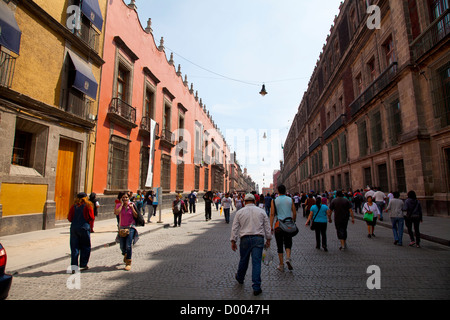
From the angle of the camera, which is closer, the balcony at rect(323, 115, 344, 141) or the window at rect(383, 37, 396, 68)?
the window at rect(383, 37, 396, 68)

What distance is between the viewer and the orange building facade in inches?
543

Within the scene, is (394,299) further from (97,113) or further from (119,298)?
(97,113)

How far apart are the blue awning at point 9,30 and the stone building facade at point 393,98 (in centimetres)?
1646

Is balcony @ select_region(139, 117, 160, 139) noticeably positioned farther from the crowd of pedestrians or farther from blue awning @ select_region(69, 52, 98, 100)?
the crowd of pedestrians

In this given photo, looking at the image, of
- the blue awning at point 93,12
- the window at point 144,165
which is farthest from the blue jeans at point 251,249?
the window at point 144,165

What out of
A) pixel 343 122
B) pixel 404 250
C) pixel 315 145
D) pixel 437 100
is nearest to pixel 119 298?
pixel 404 250

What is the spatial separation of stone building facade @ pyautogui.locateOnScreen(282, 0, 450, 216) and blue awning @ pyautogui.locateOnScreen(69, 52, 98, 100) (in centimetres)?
1575

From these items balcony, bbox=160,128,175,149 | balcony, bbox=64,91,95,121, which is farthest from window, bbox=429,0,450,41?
balcony, bbox=160,128,175,149

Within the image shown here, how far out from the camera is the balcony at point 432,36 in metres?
11.2

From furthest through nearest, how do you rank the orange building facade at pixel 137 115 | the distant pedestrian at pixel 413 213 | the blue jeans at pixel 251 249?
the orange building facade at pixel 137 115
the distant pedestrian at pixel 413 213
the blue jeans at pixel 251 249

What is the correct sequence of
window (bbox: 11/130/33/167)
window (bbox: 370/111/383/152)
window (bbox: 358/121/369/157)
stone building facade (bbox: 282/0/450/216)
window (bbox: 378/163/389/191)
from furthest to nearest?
window (bbox: 358/121/369/157) → window (bbox: 370/111/383/152) → window (bbox: 378/163/389/191) → stone building facade (bbox: 282/0/450/216) → window (bbox: 11/130/33/167)

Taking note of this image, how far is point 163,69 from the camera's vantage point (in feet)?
71.4

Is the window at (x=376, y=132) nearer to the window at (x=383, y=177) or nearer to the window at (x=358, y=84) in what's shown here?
the window at (x=383, y=177)

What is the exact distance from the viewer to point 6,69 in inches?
327
